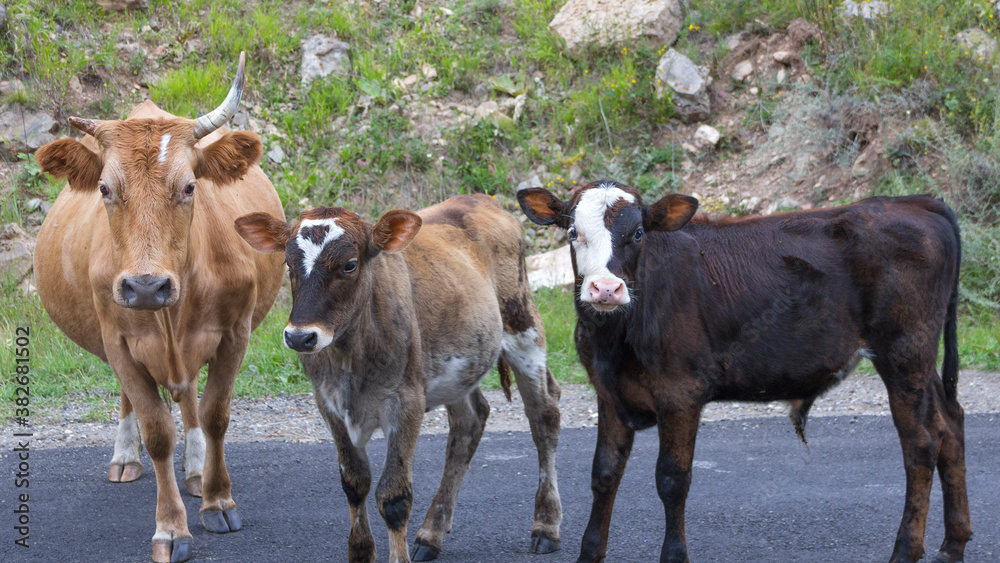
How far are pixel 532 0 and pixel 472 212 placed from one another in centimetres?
1136

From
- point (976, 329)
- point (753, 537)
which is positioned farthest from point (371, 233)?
point (976, 329)

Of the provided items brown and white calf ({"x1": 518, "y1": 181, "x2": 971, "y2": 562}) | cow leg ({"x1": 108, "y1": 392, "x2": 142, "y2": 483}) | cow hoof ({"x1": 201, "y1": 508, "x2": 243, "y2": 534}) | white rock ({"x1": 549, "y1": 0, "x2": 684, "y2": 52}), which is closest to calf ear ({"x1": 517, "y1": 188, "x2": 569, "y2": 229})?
brown and white calf ({"x1": 518, "y1": 181, "x2": 971, "y2": 562})

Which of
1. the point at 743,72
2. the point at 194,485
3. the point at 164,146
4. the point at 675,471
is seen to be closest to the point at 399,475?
the point at 675,471

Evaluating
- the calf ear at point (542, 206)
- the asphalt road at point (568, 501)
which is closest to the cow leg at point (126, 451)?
the asphalt road at point (568, 501)

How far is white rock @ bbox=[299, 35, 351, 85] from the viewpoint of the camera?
15461 mm

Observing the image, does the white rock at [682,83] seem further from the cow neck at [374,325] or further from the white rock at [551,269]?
the cow neck at [374,325]

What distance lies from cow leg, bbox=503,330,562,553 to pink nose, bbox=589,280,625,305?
1.64m

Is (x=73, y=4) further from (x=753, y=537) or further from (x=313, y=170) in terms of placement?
(x=753, y=537)

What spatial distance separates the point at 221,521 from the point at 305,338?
→ 2054 mm

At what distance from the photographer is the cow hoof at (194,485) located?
6.41 metres

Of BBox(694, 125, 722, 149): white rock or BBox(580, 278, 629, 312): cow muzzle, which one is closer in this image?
BBox(580, 278, 629, 312): cow muzzle

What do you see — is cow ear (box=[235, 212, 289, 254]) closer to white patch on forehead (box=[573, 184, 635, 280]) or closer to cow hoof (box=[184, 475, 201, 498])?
white patch on forehead (box=[573, 184, 635, 280])

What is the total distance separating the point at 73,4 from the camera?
15383 millimetres

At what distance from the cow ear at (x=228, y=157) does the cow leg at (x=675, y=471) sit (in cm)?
312
